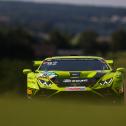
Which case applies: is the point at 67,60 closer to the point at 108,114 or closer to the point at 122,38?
the point at 108,114

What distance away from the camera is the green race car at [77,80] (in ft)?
34.2

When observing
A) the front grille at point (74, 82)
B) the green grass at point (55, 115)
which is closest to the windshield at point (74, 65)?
the front grille at point (74, 82)

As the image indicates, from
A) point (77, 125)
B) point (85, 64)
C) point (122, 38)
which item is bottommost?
point (77, 125)

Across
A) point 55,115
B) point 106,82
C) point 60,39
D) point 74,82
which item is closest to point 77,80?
point 74,82

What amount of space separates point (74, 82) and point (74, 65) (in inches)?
25.1

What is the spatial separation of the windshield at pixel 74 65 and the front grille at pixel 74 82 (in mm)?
402

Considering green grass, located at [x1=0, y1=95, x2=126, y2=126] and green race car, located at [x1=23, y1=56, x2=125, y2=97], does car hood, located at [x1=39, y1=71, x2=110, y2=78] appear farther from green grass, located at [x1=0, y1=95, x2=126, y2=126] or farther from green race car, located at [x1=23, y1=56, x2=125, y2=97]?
green grass, located at [x1=0, y1=95, x2=126, y2=126]

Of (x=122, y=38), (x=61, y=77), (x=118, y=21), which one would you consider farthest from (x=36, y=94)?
(x=118, y=21)

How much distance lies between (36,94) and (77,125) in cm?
448

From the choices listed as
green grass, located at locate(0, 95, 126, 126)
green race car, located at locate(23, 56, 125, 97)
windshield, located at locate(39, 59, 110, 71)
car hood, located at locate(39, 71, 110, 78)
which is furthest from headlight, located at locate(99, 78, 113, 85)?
green grass, located at locate(0, 95, 126, 126)

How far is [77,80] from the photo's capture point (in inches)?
410

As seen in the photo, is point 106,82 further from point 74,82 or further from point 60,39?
point 60,39

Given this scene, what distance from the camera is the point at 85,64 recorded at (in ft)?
36.3

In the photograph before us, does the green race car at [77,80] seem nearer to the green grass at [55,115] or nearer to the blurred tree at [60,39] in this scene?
the green grass at [55,115]
